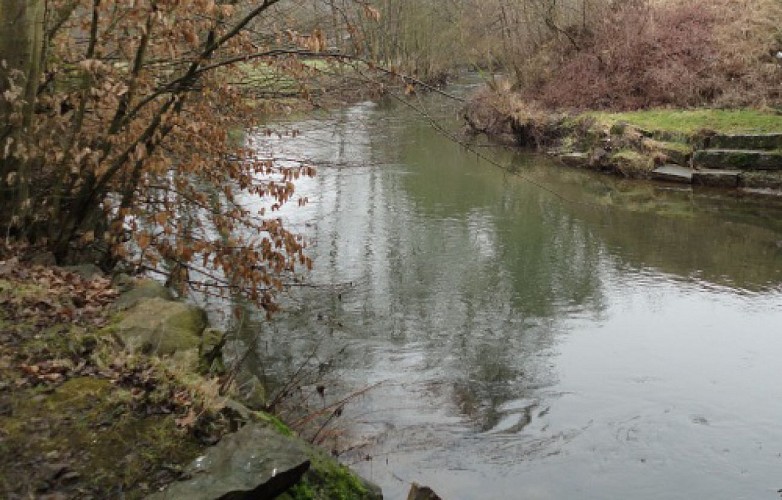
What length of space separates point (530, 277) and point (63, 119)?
24.5ft

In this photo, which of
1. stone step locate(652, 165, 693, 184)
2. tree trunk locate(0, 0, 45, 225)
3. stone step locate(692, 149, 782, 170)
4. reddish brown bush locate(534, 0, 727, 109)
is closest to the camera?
tree trunk locate(0, 0, 45, 225)

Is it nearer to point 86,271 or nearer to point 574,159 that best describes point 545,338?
point 86,271

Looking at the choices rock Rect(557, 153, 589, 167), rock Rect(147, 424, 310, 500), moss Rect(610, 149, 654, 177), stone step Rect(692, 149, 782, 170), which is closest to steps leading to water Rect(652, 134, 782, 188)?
stone step Rect(692, 149, 782, 170)

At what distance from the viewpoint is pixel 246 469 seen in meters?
4.00

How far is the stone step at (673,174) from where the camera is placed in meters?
19.4

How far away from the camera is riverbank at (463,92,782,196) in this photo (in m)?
18.7

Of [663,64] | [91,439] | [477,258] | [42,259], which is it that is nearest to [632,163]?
[663,64]

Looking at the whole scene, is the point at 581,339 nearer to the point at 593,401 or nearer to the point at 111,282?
the point at 593,401

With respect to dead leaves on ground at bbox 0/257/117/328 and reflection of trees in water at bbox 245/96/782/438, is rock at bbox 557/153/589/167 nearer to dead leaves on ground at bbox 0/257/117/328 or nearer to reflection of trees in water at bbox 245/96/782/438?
reflection of trees in water at bbox 245/96/782/438

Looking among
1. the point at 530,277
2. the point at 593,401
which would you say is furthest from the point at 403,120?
the point at 593,401

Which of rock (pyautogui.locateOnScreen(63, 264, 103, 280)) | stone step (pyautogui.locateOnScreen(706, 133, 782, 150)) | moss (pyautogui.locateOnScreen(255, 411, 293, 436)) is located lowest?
moss (pyautogui.locateOnScreen(255, 411, 293, 436))

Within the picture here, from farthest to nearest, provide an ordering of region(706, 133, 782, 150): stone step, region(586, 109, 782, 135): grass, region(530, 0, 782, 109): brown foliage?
1. region(530, 0, 782, 109): brown foliage
2. region(586, 109, 782, 135): grass
3. region(706, 133, 782, 150): stone step

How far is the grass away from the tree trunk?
58.0 ft

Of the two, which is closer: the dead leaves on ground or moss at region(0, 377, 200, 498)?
moss at region(0, 377, 200, 498)
